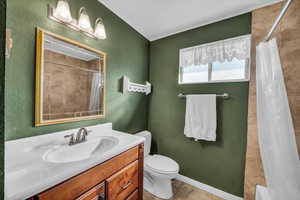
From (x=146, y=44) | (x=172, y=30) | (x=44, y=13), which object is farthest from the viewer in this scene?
(x=146, y=44)

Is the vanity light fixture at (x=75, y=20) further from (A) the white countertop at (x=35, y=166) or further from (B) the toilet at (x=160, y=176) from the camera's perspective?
(B) the toilet at (x=160, y=176)

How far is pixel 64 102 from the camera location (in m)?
1.14

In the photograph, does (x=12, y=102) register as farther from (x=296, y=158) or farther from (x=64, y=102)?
(x=296, y=158)

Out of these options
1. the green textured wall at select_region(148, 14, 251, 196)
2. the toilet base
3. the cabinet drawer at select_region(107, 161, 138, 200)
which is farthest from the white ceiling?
the toilet base

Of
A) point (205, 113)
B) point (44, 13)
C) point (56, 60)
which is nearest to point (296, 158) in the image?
point (205, 113)

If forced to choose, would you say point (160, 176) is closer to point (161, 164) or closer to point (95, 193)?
point (161, 164)

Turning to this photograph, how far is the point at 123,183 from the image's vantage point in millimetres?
1011

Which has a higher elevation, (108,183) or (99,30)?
(99,30)

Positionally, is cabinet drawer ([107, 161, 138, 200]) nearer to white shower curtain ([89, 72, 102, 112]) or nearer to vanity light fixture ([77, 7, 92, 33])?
white shower curtain ([89, 72, 102, 112])

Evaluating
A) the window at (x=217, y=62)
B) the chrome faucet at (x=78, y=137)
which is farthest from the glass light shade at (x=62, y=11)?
the window at (x=217, y=62)

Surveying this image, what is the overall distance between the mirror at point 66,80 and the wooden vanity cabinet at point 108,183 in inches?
23.8

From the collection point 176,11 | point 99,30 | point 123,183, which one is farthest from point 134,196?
point 176,11

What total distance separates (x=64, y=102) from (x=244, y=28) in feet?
6.94

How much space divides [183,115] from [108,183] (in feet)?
4.38
